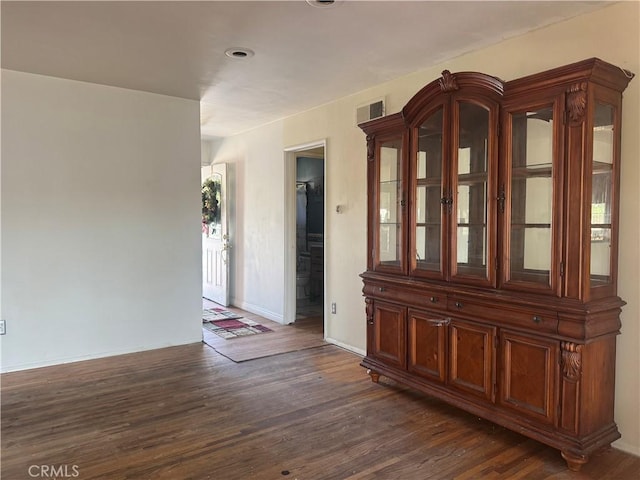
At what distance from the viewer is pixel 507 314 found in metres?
2.66

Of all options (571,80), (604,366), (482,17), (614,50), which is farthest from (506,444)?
(482,17)

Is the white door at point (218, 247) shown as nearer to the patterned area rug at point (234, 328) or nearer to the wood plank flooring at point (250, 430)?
the patterned area rug at point (234, 328)

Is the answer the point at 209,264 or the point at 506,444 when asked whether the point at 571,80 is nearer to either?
the point at 506,444

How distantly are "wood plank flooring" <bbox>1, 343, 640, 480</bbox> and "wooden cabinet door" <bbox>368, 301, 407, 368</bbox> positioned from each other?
0.25m

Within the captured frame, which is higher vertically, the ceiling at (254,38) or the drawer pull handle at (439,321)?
the ceiling at (254,38)

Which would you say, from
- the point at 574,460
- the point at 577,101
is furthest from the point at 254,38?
the point at 574,460

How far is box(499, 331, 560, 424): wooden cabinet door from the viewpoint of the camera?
97.0 inches

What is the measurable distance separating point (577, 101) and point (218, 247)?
17.9 ft

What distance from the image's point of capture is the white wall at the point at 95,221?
3.88 m

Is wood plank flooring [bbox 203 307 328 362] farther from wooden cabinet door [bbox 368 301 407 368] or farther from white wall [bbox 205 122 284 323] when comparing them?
wooden cabinet door [bbox 368 301 407 368]

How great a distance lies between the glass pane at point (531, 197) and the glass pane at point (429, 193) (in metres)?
0.55

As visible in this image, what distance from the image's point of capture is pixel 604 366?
2512 millimetres

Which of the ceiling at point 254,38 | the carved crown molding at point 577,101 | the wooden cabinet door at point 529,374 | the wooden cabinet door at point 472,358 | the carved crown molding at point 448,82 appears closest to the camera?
the carved crown molding at point 577,101

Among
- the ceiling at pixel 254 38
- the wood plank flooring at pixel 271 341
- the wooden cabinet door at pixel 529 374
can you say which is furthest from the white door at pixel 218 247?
the wooden cabinet door at pixel 529 374
